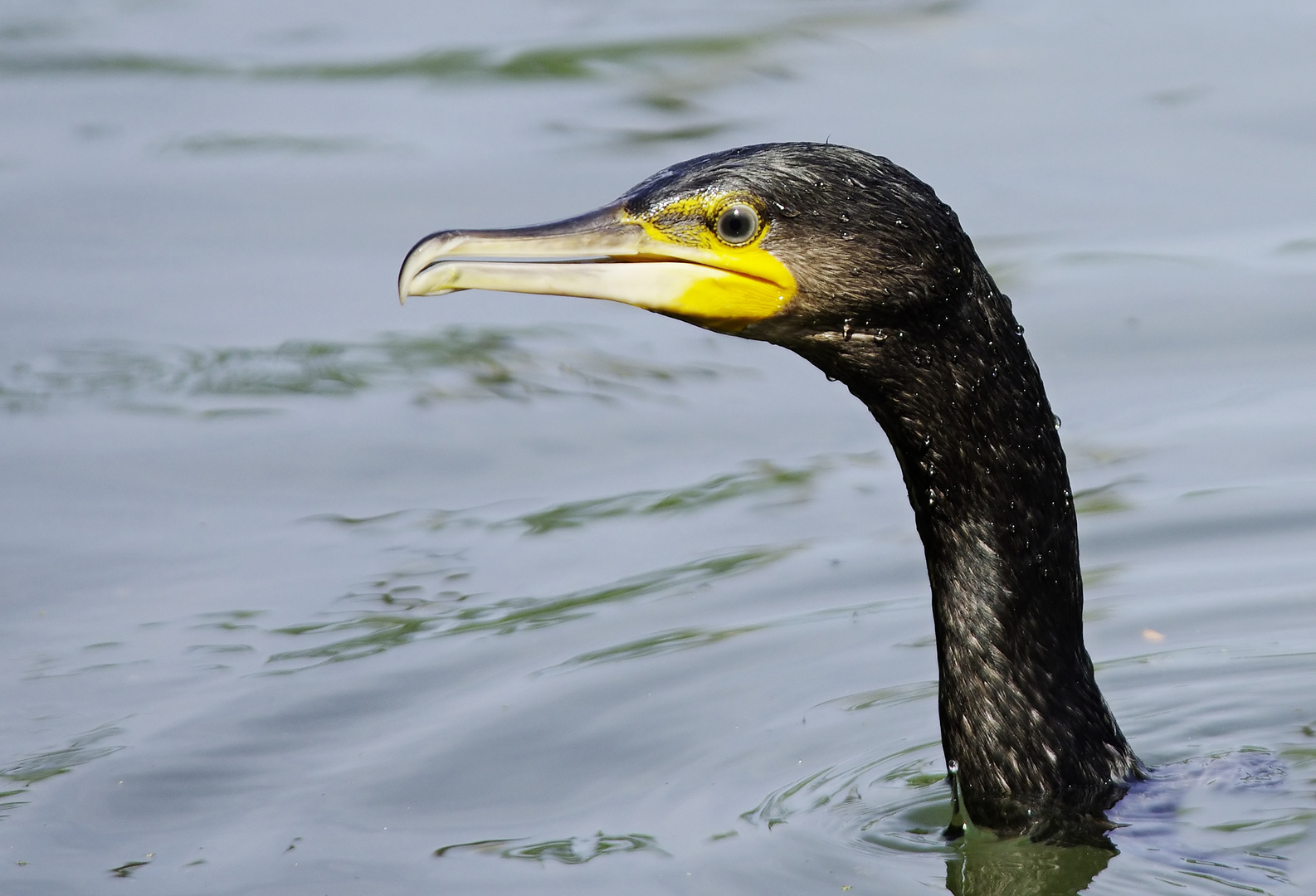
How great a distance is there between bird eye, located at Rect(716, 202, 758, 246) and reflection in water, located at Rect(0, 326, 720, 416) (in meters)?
3.15

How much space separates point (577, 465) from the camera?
723 centimetres

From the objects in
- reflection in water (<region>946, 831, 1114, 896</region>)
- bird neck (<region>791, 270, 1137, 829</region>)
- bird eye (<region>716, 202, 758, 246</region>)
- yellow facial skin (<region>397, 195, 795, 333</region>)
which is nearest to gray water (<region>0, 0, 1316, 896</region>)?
reflection in water (<region>946, 831, 1114, 896</region>)

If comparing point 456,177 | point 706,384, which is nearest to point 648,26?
point 456,177

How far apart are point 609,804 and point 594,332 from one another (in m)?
3.34

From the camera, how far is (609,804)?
16.7ft

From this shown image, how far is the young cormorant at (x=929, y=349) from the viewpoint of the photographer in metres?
4.46

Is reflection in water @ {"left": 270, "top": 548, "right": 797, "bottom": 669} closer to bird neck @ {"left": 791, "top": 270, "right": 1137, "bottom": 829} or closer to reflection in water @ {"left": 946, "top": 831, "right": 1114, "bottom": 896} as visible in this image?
bird neck @ {"left": 791, "top": 270, "right": 1137, "bottom": 829}

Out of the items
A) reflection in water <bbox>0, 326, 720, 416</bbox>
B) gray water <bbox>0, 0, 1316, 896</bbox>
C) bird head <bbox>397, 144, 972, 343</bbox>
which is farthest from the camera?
reflection in water <bbox>0, 326, 720, 416</bbox>

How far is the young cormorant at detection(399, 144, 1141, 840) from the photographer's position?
446cm

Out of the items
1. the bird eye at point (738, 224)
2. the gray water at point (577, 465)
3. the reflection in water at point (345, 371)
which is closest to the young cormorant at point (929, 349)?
the bird eye at point (738, 224)

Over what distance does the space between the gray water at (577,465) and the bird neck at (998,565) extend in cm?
17

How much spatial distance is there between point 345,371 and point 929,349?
12.4ft

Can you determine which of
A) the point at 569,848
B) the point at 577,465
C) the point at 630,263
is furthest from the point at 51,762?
the point at 577,465

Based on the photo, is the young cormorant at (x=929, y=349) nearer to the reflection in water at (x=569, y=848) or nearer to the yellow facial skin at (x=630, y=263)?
the yellow facial skin at (x=630, y=263)
